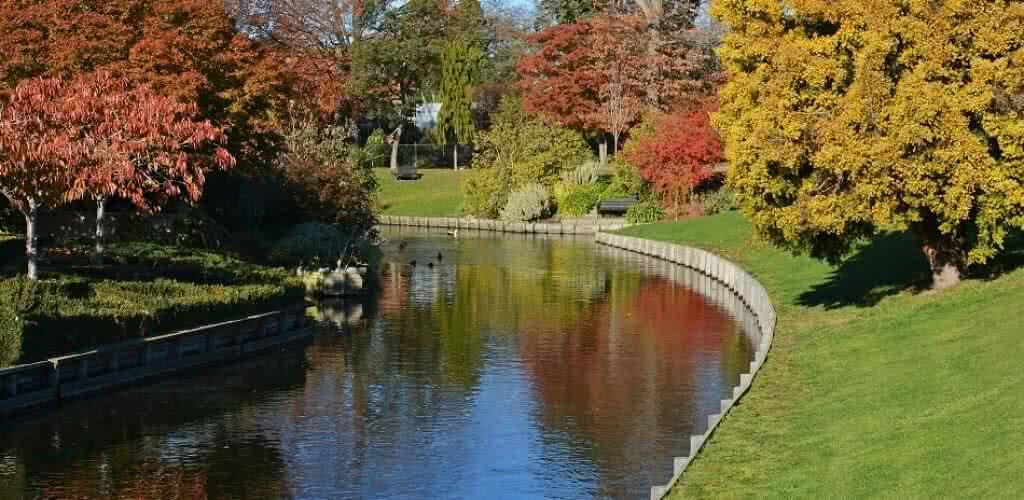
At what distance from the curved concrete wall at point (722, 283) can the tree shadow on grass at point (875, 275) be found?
2199mm

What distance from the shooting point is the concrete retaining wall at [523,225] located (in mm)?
100125

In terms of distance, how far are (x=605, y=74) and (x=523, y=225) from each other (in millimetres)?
16383

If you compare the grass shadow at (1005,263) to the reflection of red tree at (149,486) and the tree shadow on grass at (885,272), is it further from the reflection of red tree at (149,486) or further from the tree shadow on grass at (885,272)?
the reflection of red tree at (149,486)

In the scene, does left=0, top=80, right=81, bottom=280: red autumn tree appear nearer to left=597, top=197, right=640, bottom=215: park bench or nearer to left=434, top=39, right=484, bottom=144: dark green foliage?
left=597, top=197, right=640, bottom=215: park bench

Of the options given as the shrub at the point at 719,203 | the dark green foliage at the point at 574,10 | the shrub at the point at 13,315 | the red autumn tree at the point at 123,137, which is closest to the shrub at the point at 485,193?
the dark green foliage at the point at 574,10

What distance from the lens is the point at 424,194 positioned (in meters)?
123

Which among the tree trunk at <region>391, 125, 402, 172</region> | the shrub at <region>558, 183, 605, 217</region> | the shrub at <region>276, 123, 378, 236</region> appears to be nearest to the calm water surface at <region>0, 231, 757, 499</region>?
the shrub at <region>276, 123, 378, 236</region>

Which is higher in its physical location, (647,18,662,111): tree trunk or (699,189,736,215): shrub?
(647,18,662,111): tree trunk

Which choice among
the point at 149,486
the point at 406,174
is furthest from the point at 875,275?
the point at 406,174

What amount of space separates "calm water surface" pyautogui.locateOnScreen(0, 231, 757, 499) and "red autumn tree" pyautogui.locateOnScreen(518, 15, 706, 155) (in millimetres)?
54295

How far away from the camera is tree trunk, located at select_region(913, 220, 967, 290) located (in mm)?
42062

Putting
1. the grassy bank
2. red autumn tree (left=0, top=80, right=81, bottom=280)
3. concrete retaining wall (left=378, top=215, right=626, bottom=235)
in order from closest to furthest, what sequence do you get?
the grassy bank, red autumn tree (left=0, top=80, right=81, bottom=280), concrete retaining wall (left=378, top=215, right=626, bottom=235)

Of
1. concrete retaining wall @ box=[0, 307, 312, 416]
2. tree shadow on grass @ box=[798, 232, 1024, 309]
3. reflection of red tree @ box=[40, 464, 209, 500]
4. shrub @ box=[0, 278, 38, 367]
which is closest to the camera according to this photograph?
reflection of red tree @ box=[40, 464, 209, 500]

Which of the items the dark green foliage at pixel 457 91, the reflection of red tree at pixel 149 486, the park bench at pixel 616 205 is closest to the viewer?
the reflection of red tree at pixel 149 486
